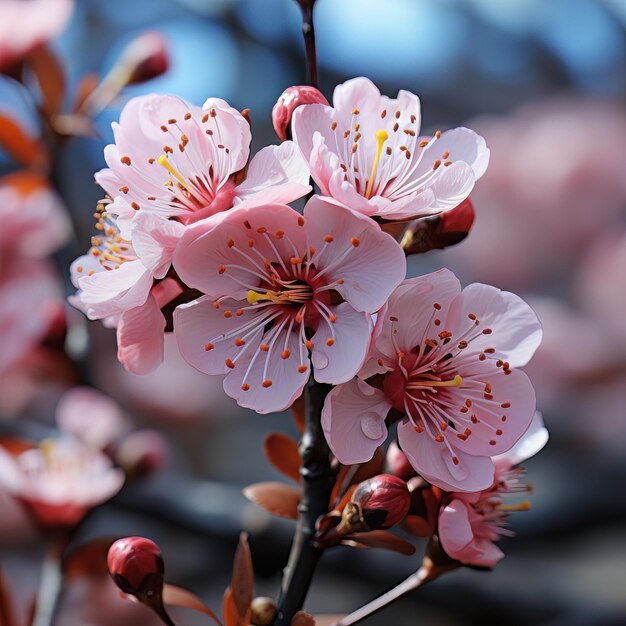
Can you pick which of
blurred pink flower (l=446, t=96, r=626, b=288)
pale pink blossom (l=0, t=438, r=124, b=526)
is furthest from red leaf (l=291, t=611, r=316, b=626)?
blurred pink flower (l=446, t=96, r=626, b=288)

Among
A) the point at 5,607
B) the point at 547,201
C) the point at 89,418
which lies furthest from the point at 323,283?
the point at 547,201

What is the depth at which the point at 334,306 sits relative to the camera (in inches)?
21.5

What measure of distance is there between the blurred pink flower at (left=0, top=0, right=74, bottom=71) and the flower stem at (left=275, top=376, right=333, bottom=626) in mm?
986

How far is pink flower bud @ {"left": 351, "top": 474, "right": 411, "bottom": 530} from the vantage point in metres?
0.52

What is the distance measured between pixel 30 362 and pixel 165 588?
2.48ft

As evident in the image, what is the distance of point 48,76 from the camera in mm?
1263

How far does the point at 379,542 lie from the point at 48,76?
1001 mm

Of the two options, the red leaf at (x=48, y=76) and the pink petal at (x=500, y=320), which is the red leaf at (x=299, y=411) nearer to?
the pink petal at (x=500, y=320)

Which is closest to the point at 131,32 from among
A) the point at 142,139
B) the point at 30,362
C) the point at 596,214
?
the point at 596,214

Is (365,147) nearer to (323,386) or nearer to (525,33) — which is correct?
(323,386)

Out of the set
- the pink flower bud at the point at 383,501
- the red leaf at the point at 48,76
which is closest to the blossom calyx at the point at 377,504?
the pink flower bud at the point at 383,501

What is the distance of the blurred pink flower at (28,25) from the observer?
128 cm

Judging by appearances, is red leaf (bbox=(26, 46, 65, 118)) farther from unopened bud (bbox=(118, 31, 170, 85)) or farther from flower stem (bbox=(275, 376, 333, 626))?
flower stem (bbox=(275, 376, 333, 626))

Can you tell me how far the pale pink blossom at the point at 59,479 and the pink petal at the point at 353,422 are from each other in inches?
23.3
